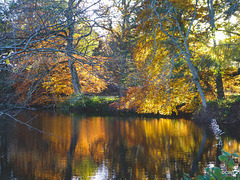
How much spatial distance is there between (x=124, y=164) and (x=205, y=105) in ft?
25.0

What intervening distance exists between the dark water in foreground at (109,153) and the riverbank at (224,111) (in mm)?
1182

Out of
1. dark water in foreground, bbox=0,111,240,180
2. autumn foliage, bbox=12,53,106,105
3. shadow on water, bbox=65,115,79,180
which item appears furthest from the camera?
dark water in foreground, bbox=0,111,240,180

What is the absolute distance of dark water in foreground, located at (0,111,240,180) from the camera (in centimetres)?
578

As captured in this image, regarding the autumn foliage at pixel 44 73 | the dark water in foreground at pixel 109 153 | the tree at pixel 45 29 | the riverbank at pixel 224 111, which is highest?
the tree at pixel 45 29

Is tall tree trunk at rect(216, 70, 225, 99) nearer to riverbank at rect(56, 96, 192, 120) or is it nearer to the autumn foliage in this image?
riverbank at rect(56, 96, 192, 120)

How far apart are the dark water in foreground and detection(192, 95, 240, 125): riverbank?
1.18 m

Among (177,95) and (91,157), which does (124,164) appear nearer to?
(91,157)

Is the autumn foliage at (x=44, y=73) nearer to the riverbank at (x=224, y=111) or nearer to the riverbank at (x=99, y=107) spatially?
the riverbank at (x=224, y=111)

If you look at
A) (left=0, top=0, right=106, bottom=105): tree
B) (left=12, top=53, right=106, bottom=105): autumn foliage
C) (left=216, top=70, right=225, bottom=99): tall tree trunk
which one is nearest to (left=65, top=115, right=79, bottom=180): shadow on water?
(left=12, top=53, right=106, bottom=105): autumn foliage

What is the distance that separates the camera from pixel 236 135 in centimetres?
966

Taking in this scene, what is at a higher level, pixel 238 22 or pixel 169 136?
pixel 238 22

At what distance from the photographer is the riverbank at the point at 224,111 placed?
470 inches

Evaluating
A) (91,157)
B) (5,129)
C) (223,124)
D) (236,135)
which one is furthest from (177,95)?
(5,129)

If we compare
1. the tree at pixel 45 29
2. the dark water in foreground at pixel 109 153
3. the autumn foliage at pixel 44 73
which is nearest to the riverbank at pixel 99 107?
the dark water in foreground at pixel 109 153
